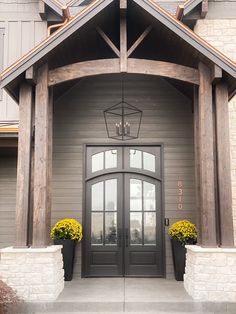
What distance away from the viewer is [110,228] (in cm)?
851

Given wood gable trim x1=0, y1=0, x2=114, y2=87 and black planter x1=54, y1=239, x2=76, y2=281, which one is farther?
black planter x1=54, y1=239, x2=76, y2=281

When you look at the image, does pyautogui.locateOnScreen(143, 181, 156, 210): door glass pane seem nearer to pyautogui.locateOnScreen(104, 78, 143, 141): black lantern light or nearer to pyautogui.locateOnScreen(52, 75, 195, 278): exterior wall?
pyautogui.locateOnScreen(52, 75, 195, 278): exterior wall

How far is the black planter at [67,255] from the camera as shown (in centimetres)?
786

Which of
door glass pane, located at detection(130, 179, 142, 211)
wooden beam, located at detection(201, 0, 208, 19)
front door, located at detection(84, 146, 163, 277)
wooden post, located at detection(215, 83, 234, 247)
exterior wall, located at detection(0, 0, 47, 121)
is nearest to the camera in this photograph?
A: wooden post, located at detection(215, 83, 234, 247)

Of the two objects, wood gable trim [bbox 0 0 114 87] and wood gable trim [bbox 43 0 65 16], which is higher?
wood gable trim [bbox 43 0 65 16]

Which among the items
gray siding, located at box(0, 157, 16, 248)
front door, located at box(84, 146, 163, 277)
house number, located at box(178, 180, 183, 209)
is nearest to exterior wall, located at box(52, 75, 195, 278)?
house number, located at box(178, 180, 183, 209)

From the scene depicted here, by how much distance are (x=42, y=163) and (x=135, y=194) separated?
2.74 m

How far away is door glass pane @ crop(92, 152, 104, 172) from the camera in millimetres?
8672

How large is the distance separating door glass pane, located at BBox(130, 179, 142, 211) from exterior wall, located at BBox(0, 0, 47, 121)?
4076 mm

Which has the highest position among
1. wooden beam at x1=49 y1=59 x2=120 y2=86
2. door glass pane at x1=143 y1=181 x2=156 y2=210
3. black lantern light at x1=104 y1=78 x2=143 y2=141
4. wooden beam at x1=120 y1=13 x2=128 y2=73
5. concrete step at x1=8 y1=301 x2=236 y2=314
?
wooden beam at x1=120 y1=13 x2=128 y2=73

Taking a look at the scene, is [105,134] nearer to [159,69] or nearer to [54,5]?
[159,69]

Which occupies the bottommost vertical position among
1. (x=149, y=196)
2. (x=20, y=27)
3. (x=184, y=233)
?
(x=184, y=233)

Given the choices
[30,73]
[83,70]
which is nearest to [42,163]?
[30,73]

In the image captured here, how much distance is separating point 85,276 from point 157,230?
1827 mm
